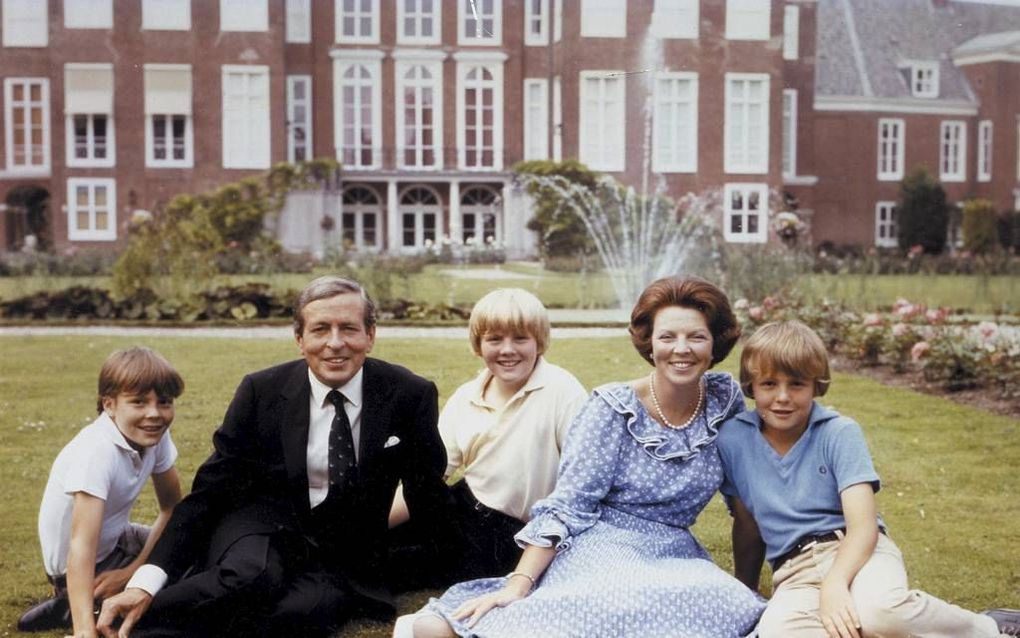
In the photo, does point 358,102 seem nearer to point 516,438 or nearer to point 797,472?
point 516,438

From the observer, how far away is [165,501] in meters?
3.77

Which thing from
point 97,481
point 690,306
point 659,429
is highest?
point 690,306

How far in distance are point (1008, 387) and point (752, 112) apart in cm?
198

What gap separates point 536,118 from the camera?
591 centimetres

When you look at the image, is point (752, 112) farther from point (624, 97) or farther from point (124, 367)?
point (124, 367)

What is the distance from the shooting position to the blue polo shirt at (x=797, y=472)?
323 cm

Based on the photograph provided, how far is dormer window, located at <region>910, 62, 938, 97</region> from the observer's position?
7.43m

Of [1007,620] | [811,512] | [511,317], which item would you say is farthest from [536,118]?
[1007,620]

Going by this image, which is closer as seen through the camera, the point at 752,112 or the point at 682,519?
the point at 682,519

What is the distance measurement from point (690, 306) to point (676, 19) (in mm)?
2335

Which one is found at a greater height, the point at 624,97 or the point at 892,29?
the point at 892,29

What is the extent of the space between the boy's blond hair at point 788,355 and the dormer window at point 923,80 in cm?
469

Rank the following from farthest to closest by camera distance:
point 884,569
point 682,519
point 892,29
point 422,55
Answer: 1. point 892,29
2. point 422,55
3. point 682,519
4. point 884,569

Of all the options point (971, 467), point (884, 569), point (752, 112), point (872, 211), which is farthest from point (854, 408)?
point (884, 569)
